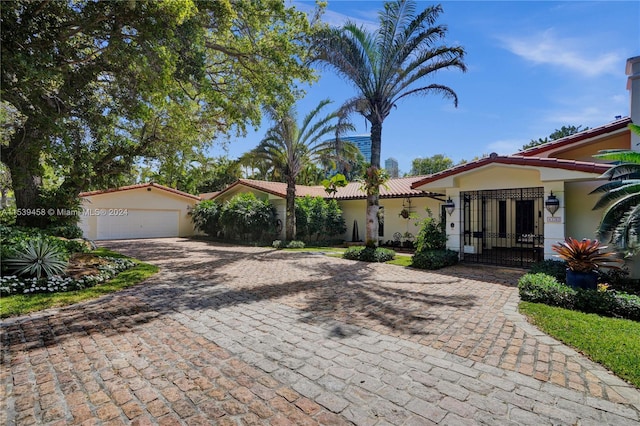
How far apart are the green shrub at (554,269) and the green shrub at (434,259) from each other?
2818mm

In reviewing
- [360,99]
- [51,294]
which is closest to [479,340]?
[51,294]

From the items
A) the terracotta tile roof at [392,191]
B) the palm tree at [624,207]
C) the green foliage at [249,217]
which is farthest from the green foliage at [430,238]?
the green foliage at [249,217]

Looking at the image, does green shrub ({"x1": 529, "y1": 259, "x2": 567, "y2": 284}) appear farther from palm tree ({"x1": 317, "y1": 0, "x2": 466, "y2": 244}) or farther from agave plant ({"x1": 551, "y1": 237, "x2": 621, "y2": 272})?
palm tree ({"x1": 317, "y1": 0, "x2": 466, "y2": 244})

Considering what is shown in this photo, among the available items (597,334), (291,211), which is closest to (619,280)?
(597,334)

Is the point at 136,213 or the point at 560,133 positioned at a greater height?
the point at 560,133

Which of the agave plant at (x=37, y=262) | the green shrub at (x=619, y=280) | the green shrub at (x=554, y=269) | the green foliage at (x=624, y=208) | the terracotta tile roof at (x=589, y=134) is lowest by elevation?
the green shrub at (x=619, y=280)

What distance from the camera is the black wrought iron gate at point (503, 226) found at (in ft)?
42.6

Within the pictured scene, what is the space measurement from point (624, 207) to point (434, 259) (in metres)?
5.24

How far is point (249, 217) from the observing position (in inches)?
797

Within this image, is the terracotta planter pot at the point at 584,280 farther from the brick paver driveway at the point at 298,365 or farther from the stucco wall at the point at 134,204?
the stucco wall at the point at 134,204

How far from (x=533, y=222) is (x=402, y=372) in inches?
598

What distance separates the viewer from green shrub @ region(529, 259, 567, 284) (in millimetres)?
8742

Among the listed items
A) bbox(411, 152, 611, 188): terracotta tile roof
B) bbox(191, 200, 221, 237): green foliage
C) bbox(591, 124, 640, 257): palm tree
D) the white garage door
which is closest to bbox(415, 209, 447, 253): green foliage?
bbox(411, 152, 611, 188): terracotta tile roof

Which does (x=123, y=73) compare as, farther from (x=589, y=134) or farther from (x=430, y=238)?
(x=589, y=134)
